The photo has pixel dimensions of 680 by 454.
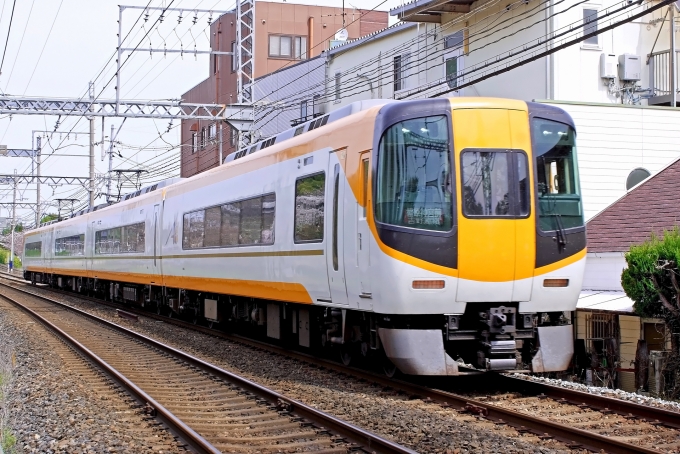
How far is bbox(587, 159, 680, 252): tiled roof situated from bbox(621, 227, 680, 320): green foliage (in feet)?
7.90

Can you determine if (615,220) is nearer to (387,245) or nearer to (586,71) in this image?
(586,71)

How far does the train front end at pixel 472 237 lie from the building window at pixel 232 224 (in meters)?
3.81

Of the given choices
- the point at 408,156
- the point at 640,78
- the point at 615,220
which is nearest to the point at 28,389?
the point at 408,156

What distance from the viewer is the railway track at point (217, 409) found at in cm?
706

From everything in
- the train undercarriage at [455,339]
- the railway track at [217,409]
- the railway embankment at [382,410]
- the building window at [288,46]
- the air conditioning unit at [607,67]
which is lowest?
the railway track at [217,409]

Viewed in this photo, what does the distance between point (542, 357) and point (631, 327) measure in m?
6.03

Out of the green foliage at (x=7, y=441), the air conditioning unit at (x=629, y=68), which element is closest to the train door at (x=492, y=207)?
the green foliage at (x=7, y=441)

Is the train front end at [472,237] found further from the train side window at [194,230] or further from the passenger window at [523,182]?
the train side window at [194,230]

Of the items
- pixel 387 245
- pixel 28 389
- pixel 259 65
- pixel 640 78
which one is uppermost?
pixel 259 65

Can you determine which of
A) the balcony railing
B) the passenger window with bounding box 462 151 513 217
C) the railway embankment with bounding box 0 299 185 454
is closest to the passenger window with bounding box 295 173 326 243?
the passenger window with bounding box 462 151 513 217

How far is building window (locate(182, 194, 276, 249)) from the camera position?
13055 mm

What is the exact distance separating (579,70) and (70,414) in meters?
14.5

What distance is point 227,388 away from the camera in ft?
33.3

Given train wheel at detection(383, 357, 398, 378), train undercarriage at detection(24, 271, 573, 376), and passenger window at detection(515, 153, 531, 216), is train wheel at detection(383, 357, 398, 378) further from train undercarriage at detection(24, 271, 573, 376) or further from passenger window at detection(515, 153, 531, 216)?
passenger window at detection(515, 153, 531, 216)
